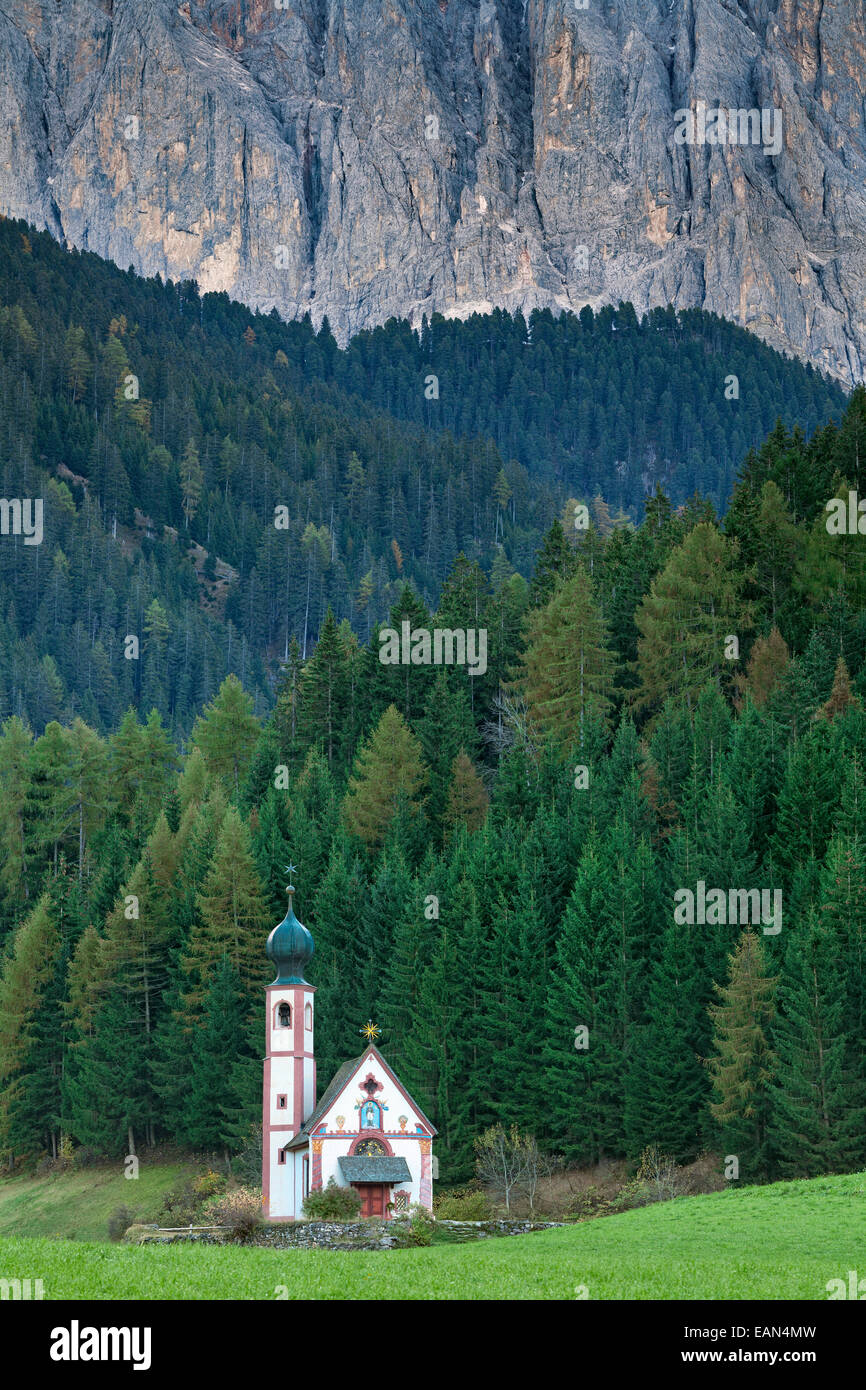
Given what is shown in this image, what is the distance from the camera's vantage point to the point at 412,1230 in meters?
48.1

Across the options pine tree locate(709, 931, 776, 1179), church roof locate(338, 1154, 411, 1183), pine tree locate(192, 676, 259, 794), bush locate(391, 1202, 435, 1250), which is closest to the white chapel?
church roof locate(338, 1154, 411, 1183)

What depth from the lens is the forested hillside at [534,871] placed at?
59.8m

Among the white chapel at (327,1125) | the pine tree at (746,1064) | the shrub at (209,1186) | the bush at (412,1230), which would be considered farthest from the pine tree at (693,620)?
the bush at (412,1230)

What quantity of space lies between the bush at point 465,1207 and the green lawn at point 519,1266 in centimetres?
1598

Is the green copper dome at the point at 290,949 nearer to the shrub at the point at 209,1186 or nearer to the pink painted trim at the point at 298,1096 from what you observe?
the pink painted trim at the point at 298,1096

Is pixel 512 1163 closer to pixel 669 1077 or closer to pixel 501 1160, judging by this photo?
pixel 501 1160

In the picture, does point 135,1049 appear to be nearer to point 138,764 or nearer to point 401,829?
point 401,829

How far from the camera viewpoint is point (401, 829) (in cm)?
8006

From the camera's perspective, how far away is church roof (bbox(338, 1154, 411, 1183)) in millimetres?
57344

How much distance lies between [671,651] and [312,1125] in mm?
32475

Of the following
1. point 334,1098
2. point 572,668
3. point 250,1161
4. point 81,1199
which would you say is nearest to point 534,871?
point 334,1098
